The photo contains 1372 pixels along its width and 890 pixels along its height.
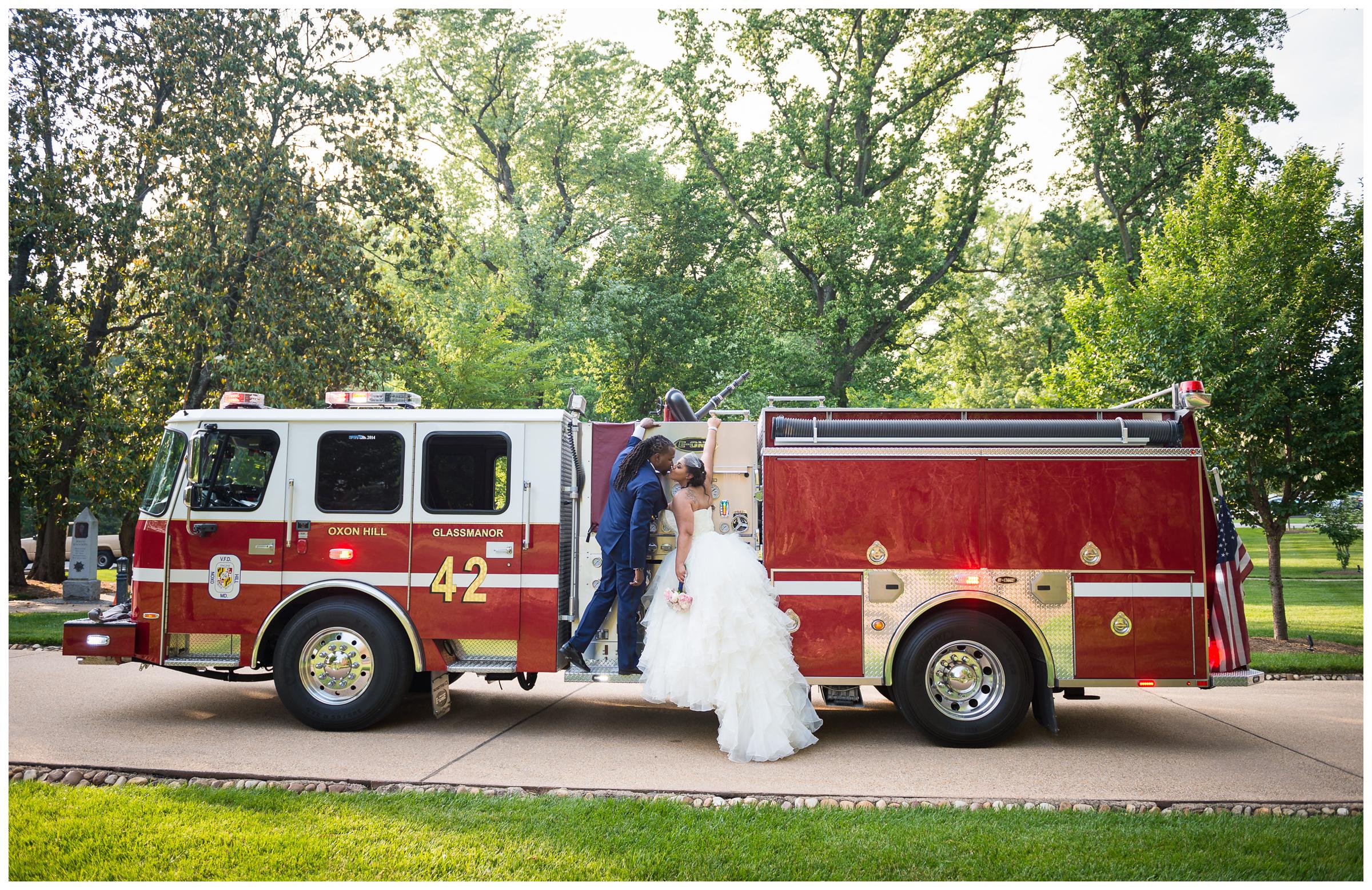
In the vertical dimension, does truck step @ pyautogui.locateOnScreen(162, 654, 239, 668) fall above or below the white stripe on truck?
below

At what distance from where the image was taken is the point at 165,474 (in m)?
8.05

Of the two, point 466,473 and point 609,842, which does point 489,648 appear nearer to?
point 466,473

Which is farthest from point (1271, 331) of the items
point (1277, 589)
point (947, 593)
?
point (947, 593)

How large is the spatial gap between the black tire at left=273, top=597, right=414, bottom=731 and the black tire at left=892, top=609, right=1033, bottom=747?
417cm

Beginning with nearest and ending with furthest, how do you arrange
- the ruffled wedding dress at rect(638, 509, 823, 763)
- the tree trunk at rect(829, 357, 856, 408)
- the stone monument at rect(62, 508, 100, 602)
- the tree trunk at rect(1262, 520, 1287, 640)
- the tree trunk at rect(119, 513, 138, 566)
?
the ruffled wedding dress at rect(638, 509, 823, 763), the tree trunk at rect(1262, 520, 1287, 640), the stone monument at rect(62, 508, 100, 602), the tree trunk at rect(119, 513, 138, 566), the tree trunk at rect(829, 357, 856, 408)

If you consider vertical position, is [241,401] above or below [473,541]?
above

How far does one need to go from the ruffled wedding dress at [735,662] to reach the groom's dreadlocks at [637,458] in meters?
0.90

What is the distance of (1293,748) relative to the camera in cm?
759

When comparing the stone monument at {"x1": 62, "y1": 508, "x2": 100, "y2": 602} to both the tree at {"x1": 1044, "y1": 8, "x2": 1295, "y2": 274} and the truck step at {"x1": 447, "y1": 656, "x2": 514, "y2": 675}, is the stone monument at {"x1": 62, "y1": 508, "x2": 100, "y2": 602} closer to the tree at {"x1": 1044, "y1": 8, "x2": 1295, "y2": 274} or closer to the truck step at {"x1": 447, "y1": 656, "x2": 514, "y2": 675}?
→ the truck step at {"x1": 447, "y1": 656, "x2": 514, "y2": 675}

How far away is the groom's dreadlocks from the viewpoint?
761 centimetres

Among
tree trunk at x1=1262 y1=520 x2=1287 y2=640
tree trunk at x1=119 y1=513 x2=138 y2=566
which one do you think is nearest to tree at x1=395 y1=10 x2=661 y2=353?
tree trunk at x1=119 y1=513 x2=138 y2=566

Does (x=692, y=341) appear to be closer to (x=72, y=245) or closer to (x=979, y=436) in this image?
(x=72, y=245)

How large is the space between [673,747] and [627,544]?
1.71 metres

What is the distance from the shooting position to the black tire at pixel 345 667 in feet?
25.2
